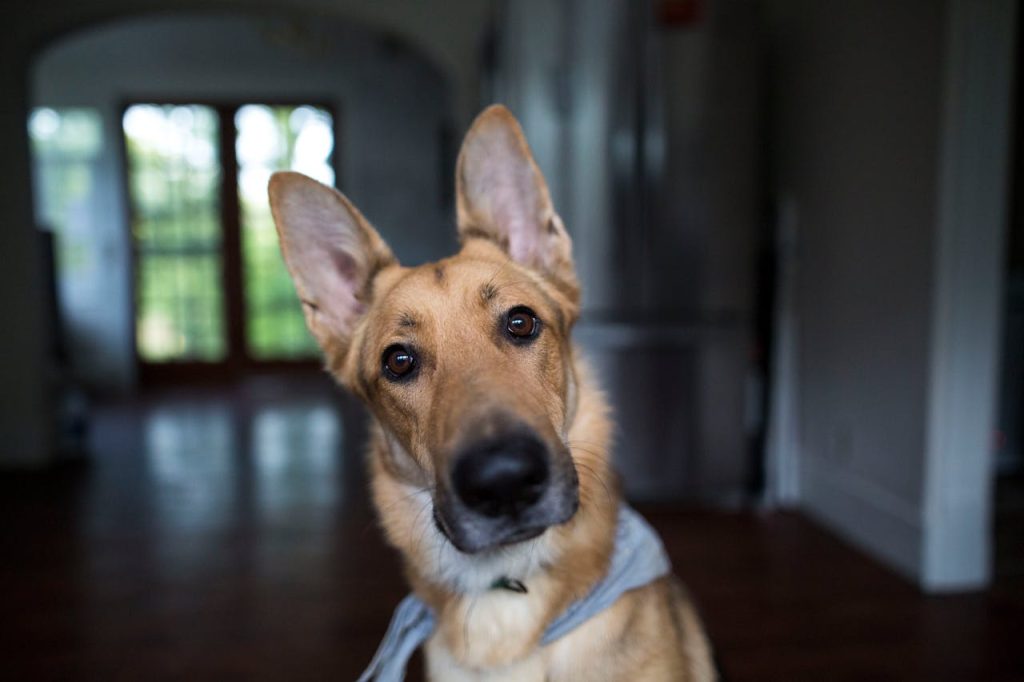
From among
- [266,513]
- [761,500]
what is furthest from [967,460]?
[266,513]

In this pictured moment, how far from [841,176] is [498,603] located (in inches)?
110

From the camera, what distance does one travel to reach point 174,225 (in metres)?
7.94

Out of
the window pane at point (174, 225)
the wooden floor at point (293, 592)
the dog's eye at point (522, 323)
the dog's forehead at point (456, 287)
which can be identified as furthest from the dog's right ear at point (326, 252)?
the window pane at point (174, 225)

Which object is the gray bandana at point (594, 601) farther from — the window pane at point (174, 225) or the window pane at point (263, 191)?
the window pane at point (174, 225)

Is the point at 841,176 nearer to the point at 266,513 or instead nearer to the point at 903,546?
the point at 903,546

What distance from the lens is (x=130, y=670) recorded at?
2.24 meters

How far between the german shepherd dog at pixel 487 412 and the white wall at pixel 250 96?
20.4ft

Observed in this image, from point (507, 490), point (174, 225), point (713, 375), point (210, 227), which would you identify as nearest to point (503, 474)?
point (507, 490)

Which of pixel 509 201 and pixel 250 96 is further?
pixel 250 96

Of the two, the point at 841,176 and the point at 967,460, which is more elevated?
the point at 841,176

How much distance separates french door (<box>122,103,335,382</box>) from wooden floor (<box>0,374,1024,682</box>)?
391cm

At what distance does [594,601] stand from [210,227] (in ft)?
25.7

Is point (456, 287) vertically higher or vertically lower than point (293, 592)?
higher

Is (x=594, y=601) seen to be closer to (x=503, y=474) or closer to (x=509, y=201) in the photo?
(x=503, y=474)
